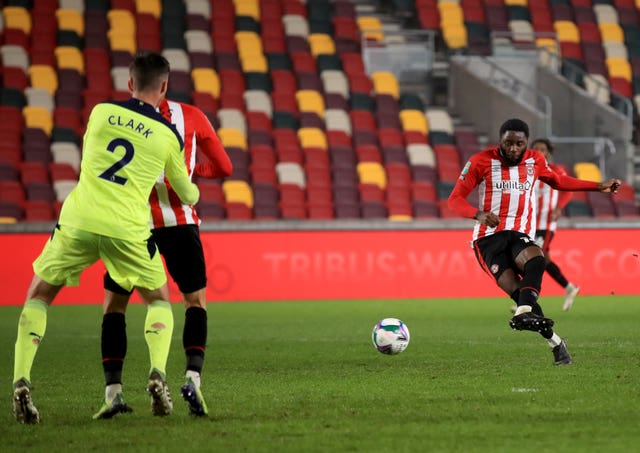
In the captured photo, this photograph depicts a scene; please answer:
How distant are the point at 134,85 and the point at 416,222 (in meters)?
12.2

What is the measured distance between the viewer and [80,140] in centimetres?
2080

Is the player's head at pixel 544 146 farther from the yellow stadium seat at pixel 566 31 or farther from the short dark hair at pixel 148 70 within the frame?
the yellow stadium seat at pixel 566 31

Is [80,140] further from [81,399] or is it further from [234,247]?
[81,399]

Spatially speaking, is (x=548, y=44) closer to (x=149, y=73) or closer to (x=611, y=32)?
(x=611, y=32)

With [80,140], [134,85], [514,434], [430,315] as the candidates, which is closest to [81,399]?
[134,85]

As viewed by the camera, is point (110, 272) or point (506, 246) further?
point (506, 246)

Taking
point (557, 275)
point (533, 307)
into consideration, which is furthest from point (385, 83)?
point (533, 307)

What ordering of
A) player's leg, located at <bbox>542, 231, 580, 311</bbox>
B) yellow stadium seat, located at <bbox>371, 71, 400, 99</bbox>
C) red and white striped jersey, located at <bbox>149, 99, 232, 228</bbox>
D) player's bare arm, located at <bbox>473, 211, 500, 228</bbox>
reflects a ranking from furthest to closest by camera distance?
yellow stadium seat, located at <bbox>371, 71, 400, 99</bbox>
player's leg, located at <bbox>542, 231, 580, 311</bbox>
player's bare arm, located at <bbox>473, 211, 500, 228</bbox>
red and white striped jersey, located at <bbox>149, 99, 232, 228</bbox>

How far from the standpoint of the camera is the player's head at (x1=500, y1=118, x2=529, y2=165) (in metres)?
8.53

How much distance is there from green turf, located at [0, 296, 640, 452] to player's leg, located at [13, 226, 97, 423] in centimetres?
15

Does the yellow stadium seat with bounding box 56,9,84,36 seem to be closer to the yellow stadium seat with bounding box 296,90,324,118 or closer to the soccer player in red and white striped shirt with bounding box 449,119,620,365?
the yellow stadium seat with bounding box 296,90,324,118

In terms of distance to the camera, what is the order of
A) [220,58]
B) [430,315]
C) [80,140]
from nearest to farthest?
[430,315] < [80,140] < [220,58]

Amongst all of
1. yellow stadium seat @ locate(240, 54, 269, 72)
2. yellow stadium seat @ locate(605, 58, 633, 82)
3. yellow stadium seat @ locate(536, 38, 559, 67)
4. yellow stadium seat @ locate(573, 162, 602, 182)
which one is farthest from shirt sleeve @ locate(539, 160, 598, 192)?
yellow stadium seat @ locate(605, 58, 633, 82)

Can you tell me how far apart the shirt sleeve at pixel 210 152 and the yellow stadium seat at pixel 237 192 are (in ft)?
44.7
